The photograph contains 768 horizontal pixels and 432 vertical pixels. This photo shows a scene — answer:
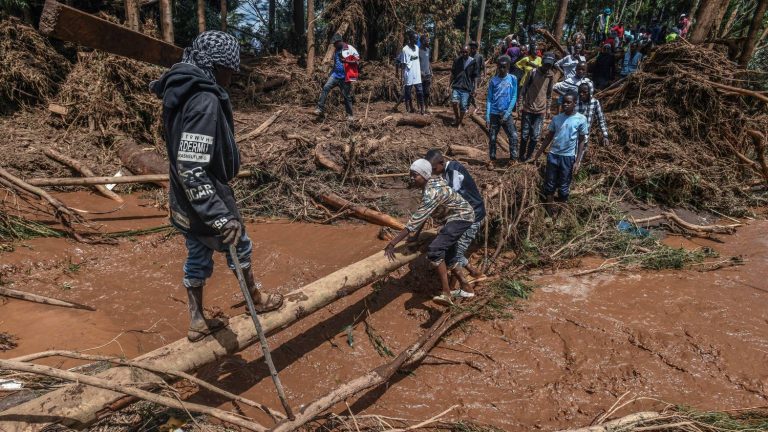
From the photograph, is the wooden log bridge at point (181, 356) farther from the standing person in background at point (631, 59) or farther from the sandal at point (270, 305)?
the standing person in background at point (631, 59)

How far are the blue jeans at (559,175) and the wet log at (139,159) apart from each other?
5828mm

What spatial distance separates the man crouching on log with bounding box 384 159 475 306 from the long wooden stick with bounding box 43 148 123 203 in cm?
490

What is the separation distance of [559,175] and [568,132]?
0.58m

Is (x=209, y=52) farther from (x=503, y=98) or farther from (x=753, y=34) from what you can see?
(x=753, y=34)

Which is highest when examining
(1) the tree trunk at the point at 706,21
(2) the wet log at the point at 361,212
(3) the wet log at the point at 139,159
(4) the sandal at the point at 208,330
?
(1) the tree trunk at the point at 706,21

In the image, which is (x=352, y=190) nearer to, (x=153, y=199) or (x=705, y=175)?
(x=153, y=199)

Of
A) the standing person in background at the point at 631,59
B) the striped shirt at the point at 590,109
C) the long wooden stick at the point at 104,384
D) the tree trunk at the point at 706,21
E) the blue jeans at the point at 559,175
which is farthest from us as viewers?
the standing person in background at the point at 631,59

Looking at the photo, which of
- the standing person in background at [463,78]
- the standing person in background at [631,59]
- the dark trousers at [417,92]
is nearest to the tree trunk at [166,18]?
the dark trousers at [417,92]

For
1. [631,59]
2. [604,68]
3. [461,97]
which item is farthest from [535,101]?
[631,59]

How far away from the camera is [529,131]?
690cm

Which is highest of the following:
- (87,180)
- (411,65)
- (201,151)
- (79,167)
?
(411,65)

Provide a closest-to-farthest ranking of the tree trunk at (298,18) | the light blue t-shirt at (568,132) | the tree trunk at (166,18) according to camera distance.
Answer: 1. the light blue t-shirt at (568,132)
2. the tree trunk at (166,18)
3. the tree trunk at (298,18)

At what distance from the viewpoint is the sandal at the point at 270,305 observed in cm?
293

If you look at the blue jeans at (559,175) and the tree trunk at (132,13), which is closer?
the blue jeans at (559,175)
